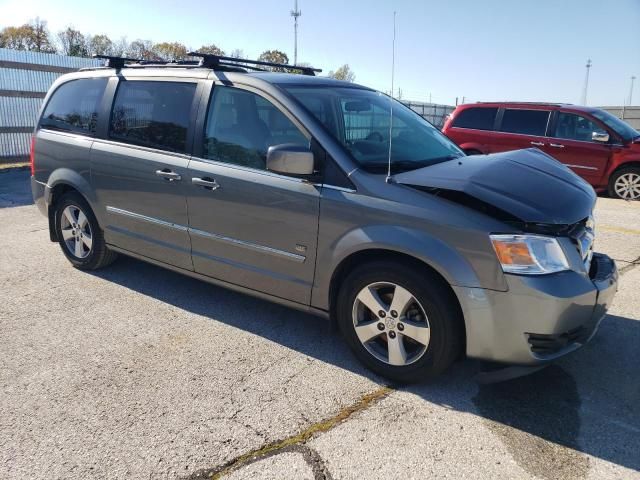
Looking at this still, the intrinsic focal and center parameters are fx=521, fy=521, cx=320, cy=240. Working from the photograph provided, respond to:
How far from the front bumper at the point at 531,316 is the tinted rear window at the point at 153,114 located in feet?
8.03

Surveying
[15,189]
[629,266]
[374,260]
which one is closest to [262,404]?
[374,260]

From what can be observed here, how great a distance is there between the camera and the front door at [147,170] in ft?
13.0

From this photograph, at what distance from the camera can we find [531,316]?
2.71m

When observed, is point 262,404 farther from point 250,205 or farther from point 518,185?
point 518,185

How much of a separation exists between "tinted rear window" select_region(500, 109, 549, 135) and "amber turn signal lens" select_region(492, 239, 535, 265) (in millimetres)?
8297

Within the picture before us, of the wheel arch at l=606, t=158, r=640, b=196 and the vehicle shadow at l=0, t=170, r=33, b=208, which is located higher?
the wheel arch at l=606, t=158, r=640, b=196

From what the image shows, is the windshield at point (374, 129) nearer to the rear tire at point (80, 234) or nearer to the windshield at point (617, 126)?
the rear tire at point (80, 234)

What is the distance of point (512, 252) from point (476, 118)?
28.3 feet

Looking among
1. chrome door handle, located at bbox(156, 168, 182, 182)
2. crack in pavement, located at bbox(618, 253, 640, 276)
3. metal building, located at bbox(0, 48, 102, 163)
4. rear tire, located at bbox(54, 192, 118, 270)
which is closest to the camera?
chrome door handle, located at bbox(156, 168, 182, 182)

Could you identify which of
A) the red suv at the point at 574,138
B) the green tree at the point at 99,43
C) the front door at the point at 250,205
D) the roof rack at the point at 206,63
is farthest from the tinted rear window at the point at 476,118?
the green tree at the point at 99,43

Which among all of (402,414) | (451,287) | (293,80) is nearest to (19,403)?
(402,414)

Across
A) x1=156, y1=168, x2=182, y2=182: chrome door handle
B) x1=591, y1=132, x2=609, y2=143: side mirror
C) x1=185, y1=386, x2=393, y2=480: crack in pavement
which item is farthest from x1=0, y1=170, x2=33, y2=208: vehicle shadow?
x1=591, y1=132, x2=609, y2=143: side mirror

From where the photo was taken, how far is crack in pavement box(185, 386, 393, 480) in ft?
7.78

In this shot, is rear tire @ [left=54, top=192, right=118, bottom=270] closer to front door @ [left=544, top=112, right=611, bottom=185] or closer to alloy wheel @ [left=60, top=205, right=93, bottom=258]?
alloy wheel @ [left=60, top=205, right=93, bottom=258]
